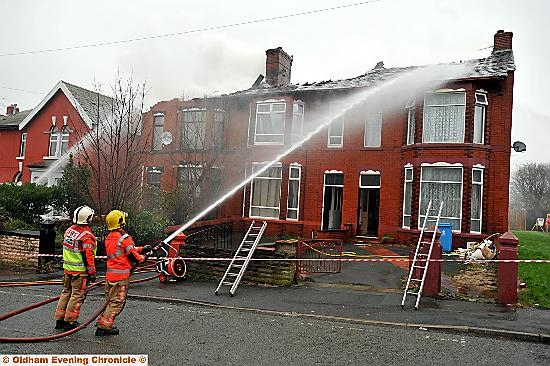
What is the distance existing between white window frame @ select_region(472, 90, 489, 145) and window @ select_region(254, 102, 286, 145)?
8206mm

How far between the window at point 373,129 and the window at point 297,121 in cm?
305

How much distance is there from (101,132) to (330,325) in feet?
57.3

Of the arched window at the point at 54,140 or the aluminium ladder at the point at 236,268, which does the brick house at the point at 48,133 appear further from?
the aluminium ladder at the point at 236,268

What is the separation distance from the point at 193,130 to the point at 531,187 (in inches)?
1939

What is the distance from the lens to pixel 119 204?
58.1 feet

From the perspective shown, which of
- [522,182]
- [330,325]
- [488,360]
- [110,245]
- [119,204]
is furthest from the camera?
[522,182]

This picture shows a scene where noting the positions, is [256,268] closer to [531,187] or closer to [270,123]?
[270,123]

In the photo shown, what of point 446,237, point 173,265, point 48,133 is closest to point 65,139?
point 48,133

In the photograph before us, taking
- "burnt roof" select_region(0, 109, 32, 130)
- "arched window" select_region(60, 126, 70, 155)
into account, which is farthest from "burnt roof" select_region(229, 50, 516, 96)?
"burnt roof" select_region(0, 109, 32, 130)

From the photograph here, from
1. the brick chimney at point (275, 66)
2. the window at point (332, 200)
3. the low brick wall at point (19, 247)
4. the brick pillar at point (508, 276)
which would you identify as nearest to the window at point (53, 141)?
the brick chimney at point (275, 66)

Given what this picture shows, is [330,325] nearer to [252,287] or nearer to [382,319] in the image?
[382,319]

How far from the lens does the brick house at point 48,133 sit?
27453 millimetres

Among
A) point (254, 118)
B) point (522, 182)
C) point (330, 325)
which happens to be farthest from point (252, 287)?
point (522, 182)

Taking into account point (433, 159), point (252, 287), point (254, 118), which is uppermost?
point (254, 118)
